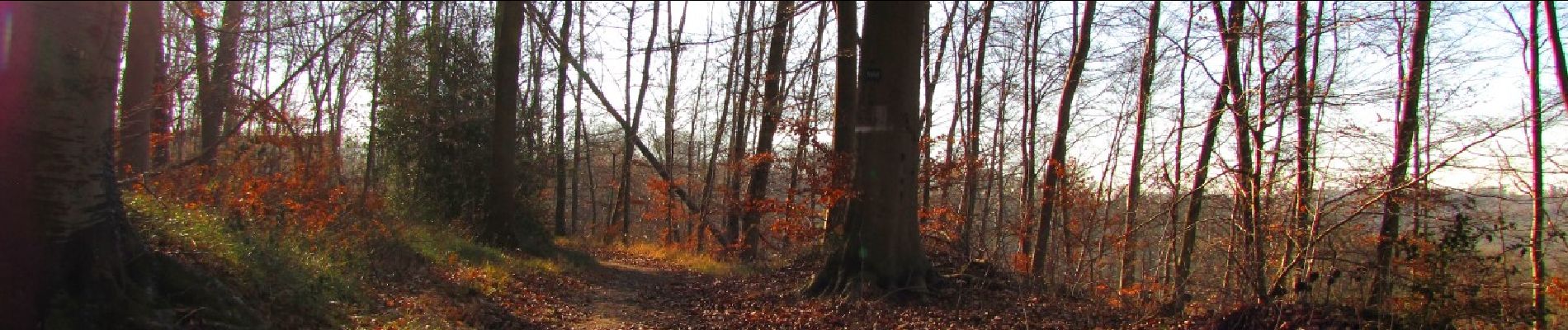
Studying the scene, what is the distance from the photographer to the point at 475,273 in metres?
9.08

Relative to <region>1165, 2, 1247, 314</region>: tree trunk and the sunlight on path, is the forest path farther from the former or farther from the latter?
<region>1165, 2, 1247, 314</region>: tree trunk

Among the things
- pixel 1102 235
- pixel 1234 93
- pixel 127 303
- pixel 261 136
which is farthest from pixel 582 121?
pixel 127 303

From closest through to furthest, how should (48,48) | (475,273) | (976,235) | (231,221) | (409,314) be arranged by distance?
1. (48,48)
2. (409,314)
3. (231,221)
4. (475,273)
5. (976,235)

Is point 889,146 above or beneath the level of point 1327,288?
above

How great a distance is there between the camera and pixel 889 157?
25.5 feet

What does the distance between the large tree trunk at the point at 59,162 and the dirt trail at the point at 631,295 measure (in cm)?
383

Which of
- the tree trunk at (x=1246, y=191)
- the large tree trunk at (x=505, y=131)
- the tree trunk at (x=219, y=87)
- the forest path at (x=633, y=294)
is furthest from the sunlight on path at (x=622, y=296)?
the tree trunk at (x=219, y=87)

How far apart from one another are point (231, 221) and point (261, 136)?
6176mm

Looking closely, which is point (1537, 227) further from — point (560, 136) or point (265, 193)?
point (560, 136)

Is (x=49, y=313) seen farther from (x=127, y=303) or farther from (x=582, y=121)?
(x=582, y=121)

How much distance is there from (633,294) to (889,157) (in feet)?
13.2

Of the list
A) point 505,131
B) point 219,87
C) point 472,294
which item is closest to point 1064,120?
point 505,131

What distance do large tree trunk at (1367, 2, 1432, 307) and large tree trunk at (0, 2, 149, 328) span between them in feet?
25.9

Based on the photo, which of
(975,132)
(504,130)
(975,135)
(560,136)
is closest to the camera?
(504,130)
